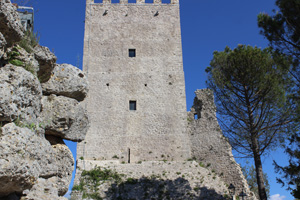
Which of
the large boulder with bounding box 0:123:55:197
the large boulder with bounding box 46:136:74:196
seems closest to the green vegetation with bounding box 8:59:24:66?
the large boulder with bounding box 0:123:55:197

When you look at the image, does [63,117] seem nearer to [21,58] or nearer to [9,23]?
[21,58]

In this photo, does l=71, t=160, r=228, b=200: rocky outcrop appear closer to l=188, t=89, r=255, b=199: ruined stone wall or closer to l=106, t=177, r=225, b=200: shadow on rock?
l=106, t=177, r=225, b=200: shadow on rock

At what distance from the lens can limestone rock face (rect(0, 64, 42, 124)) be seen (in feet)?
10.3

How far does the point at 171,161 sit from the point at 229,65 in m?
5.27

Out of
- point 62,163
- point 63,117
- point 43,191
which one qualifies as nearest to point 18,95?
point 63,117

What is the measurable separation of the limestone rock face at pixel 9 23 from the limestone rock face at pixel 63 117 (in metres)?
1.11

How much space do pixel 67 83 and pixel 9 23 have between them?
4.73ft

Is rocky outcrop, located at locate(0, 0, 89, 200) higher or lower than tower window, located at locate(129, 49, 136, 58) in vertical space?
lower

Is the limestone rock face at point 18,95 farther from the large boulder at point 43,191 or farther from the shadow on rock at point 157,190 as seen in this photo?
the shadow on rock at point 157,190

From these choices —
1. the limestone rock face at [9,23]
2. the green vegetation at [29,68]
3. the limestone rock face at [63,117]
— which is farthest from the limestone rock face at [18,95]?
the limestone rock face at [63,117]

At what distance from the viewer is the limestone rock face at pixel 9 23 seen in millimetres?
3247

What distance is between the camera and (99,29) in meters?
17.8

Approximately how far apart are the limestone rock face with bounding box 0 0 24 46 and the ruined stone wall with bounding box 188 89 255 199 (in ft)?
39.9

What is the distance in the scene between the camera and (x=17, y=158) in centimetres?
300
